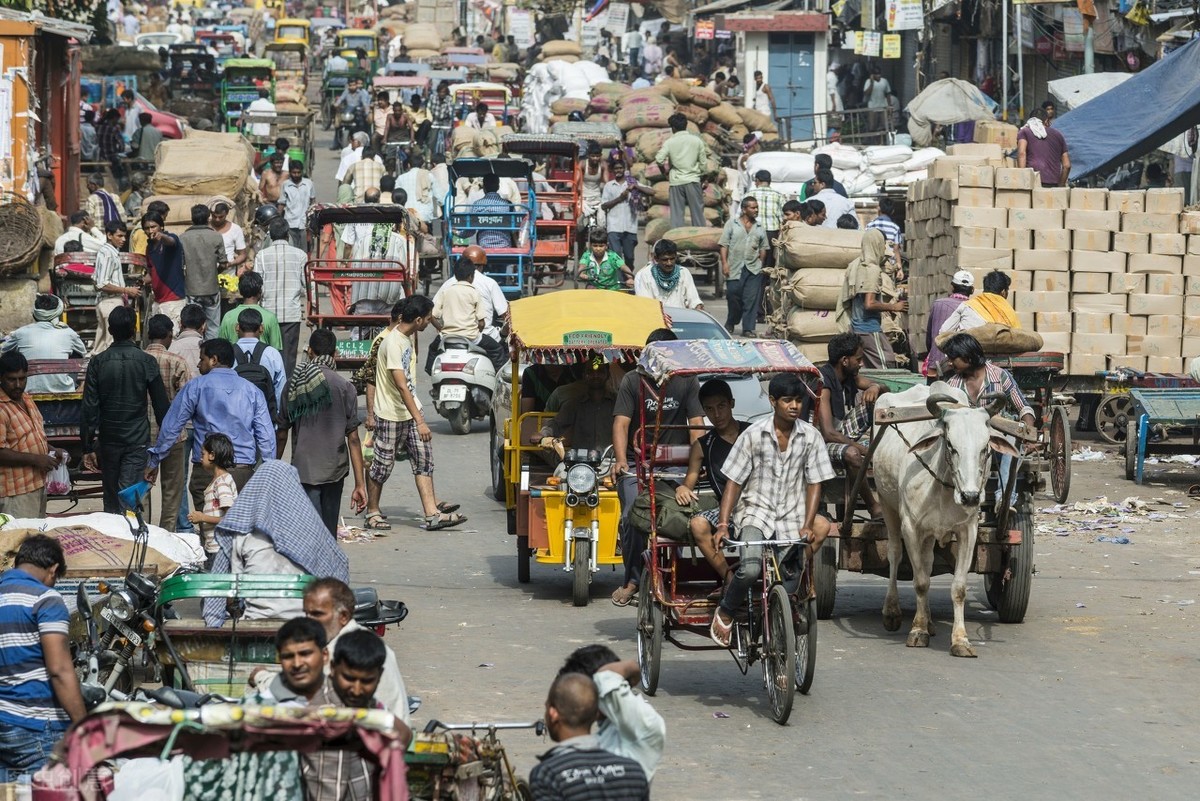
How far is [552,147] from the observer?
2667 centimetres

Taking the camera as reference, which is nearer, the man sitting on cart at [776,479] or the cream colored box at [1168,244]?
the man sitting on cart at [776,479]

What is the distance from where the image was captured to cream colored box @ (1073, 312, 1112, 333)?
1711 cm

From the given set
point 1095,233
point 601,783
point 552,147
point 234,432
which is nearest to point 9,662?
point 601,783

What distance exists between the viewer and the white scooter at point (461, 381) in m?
17.3

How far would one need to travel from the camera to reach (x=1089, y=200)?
17.1 metres

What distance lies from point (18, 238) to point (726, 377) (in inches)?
285

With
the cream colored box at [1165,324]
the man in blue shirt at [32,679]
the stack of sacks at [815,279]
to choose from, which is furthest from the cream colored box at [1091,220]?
the man in blue shirt at [32,679]

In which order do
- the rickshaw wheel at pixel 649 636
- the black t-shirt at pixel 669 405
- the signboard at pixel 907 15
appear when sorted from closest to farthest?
the rickshaw wheel at pixel 649 636 → the black t-shirt at pixel 669 405 → the signboard at pixel 907 15

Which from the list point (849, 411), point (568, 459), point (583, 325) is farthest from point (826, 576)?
point (583, 325)

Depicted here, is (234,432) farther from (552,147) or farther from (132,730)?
(552,147)

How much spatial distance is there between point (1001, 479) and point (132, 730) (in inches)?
272

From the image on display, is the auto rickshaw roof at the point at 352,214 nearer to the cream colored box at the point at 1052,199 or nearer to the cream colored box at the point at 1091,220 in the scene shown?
the cream colored box at the point at 1052,199

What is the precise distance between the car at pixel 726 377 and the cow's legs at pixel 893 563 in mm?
3153

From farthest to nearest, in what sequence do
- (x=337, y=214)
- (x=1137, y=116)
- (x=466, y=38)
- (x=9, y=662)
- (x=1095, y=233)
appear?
1. (x=466, y=38)
2. (x=1137, y=116)
3. (x=337, y=214)
4. (x=1095, y=233)
5. (x=9, y=662)
